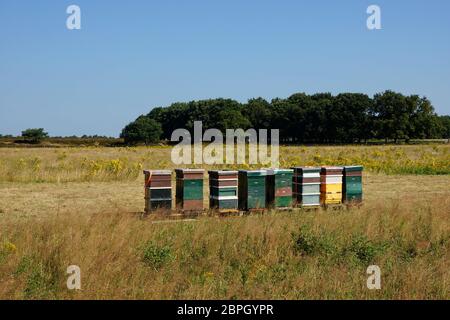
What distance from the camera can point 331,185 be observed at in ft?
55.1

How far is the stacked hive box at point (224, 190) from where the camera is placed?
15.3 m

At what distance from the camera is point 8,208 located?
1684 cm

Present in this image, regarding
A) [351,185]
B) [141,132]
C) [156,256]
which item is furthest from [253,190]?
[141,132]

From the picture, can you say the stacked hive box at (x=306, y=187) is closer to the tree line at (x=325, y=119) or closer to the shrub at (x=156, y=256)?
the shrub at (x=156, y=256)

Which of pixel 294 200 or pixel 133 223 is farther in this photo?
pixel 294 200

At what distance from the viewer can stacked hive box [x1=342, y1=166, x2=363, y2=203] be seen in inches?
669

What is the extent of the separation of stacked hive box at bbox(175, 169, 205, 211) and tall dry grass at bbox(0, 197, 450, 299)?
2.21 meters

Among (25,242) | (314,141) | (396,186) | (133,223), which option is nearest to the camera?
(25,242)

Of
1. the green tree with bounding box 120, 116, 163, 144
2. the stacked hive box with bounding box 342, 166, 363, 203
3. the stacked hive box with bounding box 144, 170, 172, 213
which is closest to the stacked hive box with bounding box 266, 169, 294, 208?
the stacked hive box with bounding box 342, 166, 363, 203

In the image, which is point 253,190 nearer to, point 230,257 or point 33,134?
point 230,257

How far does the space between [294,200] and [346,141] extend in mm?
96634

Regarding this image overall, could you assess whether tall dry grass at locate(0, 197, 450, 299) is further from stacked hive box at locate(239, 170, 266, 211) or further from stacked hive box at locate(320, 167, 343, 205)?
stacked hive box at locate(320, 167, 343, 205)
